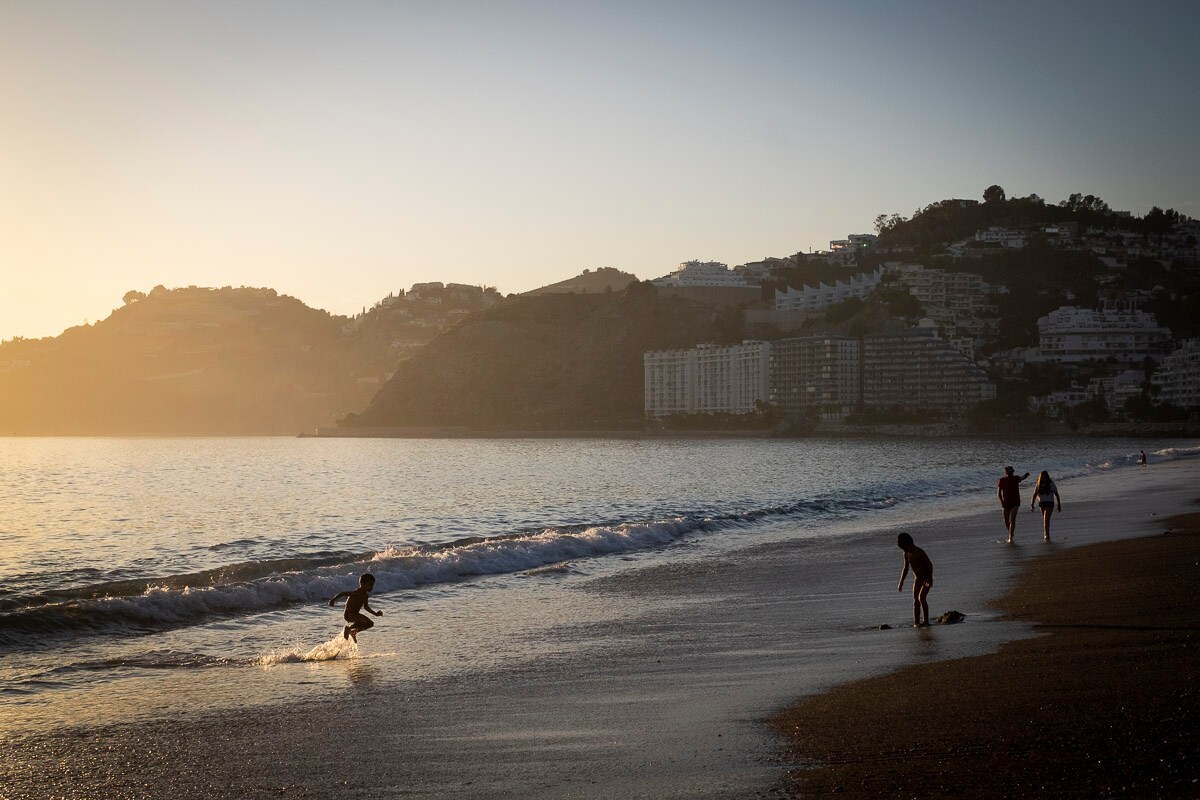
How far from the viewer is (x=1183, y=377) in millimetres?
139000

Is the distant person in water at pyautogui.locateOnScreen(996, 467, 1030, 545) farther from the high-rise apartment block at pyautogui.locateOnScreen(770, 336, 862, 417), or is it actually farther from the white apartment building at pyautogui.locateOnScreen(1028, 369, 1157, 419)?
the high-rise apartment block at pyautogui.locateOnScreen(770, 336, 862, 417)

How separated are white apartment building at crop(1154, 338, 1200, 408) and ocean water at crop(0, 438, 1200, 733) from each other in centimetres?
9513

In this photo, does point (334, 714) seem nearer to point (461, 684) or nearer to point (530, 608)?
point (461, 684)

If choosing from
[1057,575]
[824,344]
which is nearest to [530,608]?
[1057,575]

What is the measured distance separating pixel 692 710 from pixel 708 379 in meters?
175

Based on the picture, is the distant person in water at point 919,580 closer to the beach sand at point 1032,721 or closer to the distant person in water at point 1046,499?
the beach sand at point 1032,721

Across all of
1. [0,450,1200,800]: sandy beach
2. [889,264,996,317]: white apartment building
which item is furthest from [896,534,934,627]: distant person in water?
[889,264,996,317]: white apartment building

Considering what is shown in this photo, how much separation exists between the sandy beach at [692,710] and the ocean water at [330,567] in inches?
7.1

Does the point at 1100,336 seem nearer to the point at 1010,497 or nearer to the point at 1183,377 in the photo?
the point at 1183,377

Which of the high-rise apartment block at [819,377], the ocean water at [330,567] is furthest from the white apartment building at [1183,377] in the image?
the ocean water at [330,567]

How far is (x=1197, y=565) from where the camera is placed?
15.8m

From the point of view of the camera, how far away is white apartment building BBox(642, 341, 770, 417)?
176m

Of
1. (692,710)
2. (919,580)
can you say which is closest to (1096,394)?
(919,580)

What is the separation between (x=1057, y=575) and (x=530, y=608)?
796 centimetres
